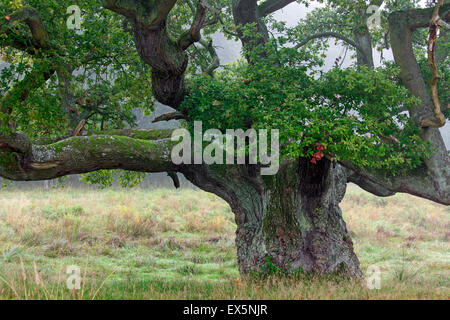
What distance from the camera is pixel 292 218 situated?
32.8 feet

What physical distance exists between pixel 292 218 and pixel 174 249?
9.71m

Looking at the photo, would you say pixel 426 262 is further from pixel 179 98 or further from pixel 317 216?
pixel 179 98

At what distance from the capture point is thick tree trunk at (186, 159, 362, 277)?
9.87m

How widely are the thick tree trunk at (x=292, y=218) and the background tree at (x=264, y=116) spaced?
0.03 m

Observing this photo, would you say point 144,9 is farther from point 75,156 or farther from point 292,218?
point 292,218

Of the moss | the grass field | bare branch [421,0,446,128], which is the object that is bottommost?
the grass field

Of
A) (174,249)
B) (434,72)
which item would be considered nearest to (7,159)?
(434,72)

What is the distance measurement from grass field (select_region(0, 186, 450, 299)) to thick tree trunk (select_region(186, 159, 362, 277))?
27.8 inches

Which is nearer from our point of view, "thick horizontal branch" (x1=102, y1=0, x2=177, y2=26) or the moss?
"thick horizontal branch" (x1=102, y1=0, x2=177, y2=26)

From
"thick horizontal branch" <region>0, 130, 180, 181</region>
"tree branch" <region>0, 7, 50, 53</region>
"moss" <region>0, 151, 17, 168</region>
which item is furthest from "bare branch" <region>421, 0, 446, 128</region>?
"moss" <region>0, 151, 17, 168</region>

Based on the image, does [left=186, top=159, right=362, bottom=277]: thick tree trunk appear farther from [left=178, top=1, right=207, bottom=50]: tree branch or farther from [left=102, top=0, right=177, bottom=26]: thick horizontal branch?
[left=102, top=0, right=177, bottom=26]: thick horizontal branch

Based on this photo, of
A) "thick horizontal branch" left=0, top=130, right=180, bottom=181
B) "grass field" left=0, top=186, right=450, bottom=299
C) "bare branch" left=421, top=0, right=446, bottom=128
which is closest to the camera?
"grass field" left=0, top=186, right=450, bottom=299
